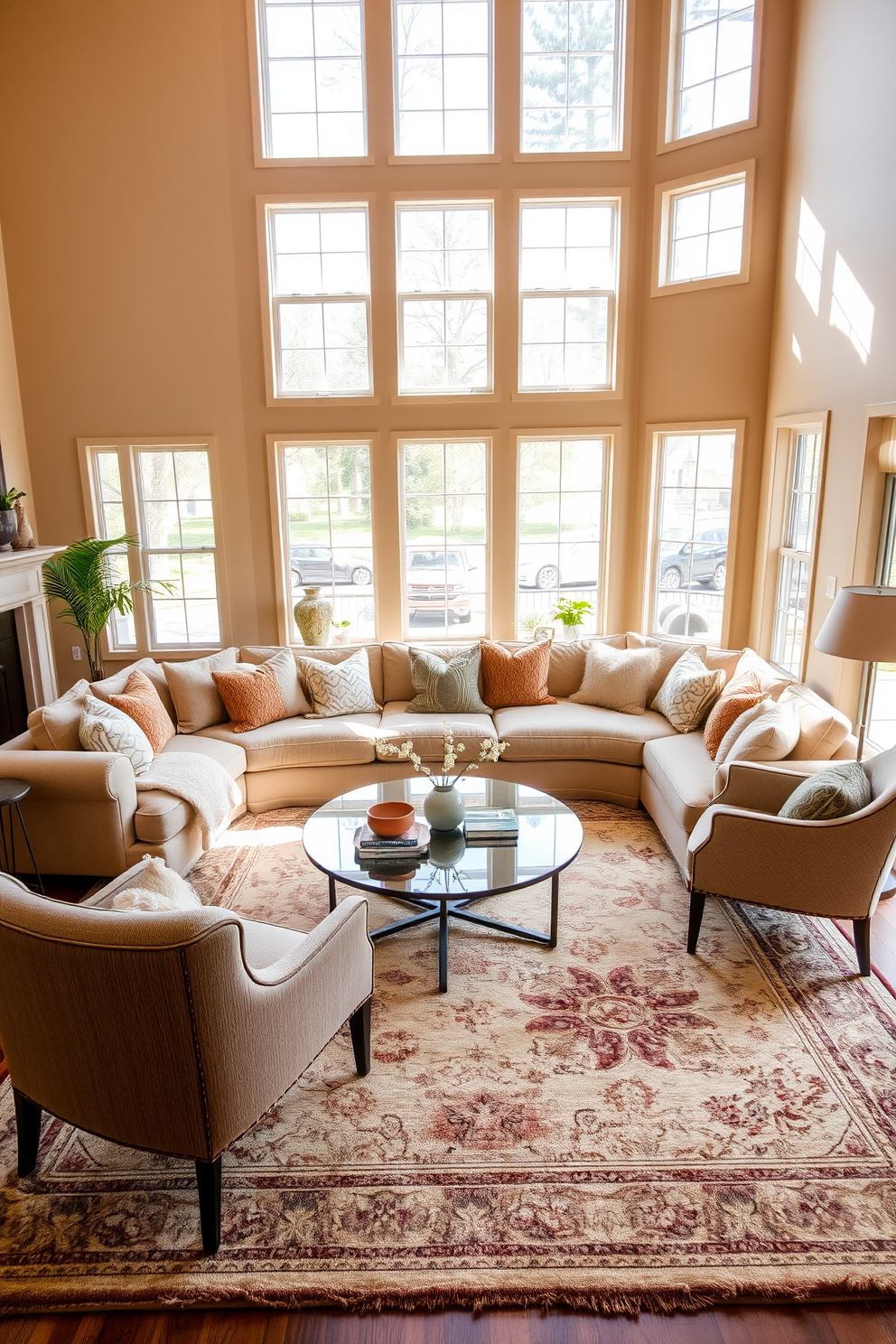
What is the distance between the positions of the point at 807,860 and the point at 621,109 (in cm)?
513

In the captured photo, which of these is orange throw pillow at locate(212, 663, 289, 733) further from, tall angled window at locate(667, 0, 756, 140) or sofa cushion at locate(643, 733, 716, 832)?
tall angled window at locate(667, 0, 756, 140)

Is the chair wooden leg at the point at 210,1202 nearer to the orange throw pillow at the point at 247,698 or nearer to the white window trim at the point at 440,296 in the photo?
the orange throw pillow at the point at 247,698

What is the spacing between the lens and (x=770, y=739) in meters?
4.06

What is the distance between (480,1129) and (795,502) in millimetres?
4282

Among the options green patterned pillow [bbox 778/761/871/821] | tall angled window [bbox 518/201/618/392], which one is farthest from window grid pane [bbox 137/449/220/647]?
green patterned pillow [bbox 778/761/871/821]

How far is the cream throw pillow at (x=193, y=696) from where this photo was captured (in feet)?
17.4

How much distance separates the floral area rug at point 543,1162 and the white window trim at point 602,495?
3.24m

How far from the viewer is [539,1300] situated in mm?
2189

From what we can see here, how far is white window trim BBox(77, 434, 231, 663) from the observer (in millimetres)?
6176

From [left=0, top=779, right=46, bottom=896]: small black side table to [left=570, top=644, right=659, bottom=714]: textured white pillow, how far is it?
3366 mm

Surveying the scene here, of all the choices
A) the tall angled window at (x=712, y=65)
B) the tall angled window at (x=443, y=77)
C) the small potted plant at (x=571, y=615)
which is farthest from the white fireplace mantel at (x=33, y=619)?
the tall angled window at (x=712, y=65)

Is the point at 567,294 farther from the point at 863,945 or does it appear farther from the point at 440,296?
the point at 863,945

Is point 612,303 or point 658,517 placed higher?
point 612,303

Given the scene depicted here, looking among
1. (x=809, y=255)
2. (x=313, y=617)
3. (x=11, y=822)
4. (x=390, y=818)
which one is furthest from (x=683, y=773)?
(x=11, y=822)
